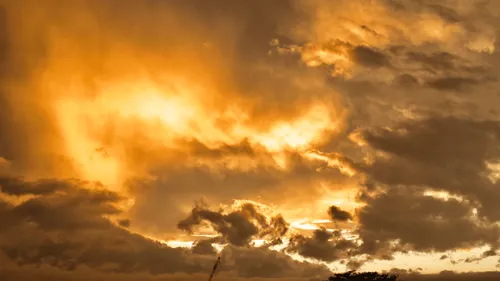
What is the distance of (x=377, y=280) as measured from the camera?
116 metres

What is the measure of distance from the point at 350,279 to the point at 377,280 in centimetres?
642

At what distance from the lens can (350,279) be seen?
4515 inches
